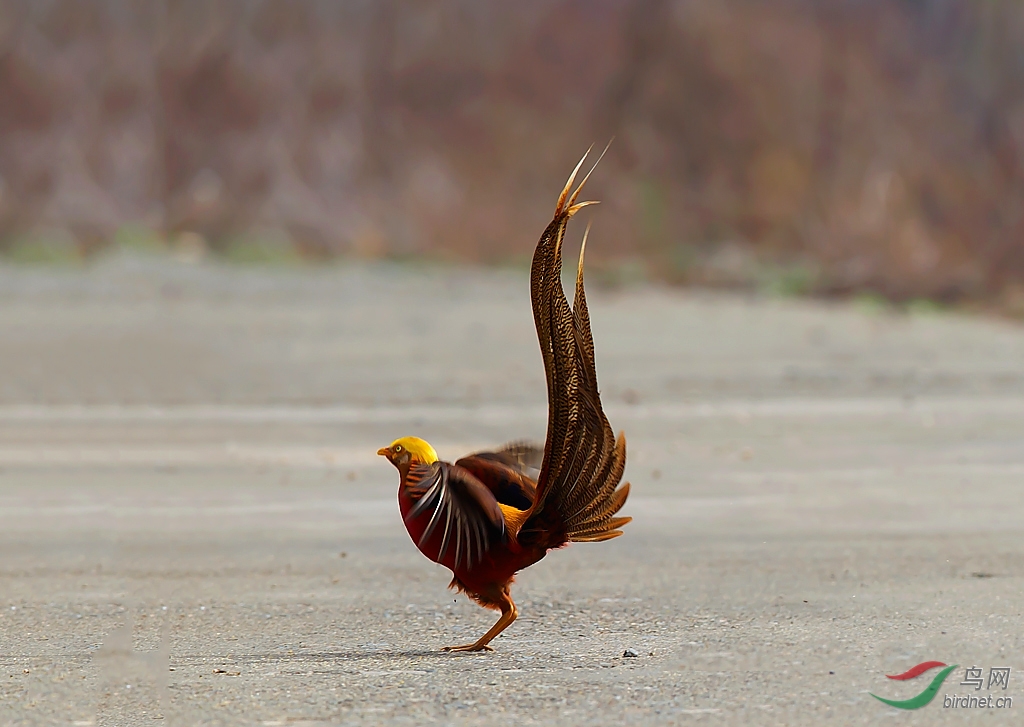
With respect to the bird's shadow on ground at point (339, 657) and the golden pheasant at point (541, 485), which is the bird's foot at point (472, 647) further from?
the golden pheasant at point (541, 485)

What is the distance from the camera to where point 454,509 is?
14.0 feet

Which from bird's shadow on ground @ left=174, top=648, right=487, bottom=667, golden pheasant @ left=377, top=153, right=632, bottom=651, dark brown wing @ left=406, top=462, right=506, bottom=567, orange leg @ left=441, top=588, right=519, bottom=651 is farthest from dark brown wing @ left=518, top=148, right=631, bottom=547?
bird's shadow on ground @ left=174, top=648, right=487, bottom=667

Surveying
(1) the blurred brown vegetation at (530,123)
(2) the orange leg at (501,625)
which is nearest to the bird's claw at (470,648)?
(2) the orange leg at (501,625)

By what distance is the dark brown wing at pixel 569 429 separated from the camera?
4.11 m

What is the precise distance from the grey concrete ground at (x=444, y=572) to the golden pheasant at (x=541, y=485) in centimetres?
A: 44

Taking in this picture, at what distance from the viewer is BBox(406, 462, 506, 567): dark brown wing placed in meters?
4.26

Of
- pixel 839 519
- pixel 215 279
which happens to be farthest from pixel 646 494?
pixel 215 279

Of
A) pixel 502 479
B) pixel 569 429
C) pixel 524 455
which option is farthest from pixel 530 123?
pixel 569 429

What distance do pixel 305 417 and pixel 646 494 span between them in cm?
443

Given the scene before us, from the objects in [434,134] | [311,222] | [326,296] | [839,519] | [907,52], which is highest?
[907,52]

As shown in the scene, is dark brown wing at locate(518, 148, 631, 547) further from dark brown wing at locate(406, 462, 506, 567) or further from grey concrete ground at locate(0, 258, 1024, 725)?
grey concrete ground at locate(0, 258, 1024, 725)

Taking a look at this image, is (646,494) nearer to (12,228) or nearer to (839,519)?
(839,519)

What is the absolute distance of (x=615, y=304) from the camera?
2352 cm

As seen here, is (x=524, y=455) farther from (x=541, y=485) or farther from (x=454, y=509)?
(x=454, y=509)
